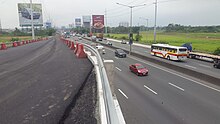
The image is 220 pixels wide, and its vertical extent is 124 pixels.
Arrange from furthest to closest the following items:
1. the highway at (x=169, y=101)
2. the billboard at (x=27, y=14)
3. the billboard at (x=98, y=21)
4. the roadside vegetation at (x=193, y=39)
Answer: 1. the billboard at (x=98, y=21)
2. the billboard at (x=27, y=14)
3. the roadside vegetation at (x=193, y=39)
4. the highway at (x=169, y=101)

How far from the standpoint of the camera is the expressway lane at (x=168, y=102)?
9008 mm

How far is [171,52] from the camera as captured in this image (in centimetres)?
3016

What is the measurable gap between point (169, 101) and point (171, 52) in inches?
808

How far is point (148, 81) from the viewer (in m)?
16.8

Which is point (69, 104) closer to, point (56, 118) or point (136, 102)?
point (56, 118)

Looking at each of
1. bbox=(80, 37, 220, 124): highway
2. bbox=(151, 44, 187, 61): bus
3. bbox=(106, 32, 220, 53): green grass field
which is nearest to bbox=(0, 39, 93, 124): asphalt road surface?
bbox=(80, 37, 220, 124): highway

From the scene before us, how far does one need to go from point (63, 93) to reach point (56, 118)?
177cm

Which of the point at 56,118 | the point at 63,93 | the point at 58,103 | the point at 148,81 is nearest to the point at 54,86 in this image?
the point at 63,93

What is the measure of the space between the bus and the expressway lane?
13.3 m

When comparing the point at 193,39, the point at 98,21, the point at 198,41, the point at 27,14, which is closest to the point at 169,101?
the point at 198,41

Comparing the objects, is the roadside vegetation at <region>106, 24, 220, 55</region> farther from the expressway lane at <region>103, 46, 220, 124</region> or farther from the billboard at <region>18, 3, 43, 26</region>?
the billboard at <region>18, 3, 43, 26</region>

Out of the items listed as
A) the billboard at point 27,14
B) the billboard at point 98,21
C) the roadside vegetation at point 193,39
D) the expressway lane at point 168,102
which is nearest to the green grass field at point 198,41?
the roadside vegetation at point 193,39

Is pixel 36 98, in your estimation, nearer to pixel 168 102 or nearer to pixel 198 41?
pixel 168 102

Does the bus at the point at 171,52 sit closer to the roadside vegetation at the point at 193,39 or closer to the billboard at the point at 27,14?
the roadside vegetation at the point at 193,39
